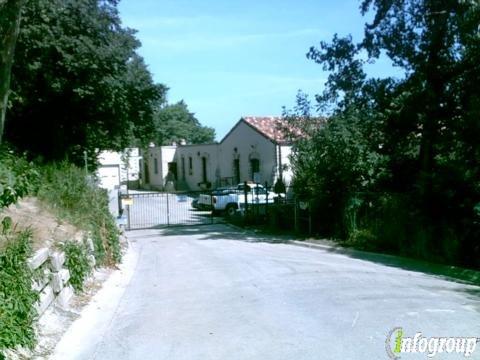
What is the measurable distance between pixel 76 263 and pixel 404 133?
13.6 metres

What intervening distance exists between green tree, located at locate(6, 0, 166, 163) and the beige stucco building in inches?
280

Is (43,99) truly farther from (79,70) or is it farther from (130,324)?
(130,324)

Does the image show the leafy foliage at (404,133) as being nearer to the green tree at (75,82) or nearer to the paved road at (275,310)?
the paved road at (275,310)

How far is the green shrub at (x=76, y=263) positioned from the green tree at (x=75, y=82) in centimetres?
1040

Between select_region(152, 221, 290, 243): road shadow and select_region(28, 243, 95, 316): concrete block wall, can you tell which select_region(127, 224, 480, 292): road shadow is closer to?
select_region(152, 221, 290, 243): road shadow

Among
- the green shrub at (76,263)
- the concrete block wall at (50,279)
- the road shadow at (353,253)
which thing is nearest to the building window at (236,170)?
the road shadow at (353,253)

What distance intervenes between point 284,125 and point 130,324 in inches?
763

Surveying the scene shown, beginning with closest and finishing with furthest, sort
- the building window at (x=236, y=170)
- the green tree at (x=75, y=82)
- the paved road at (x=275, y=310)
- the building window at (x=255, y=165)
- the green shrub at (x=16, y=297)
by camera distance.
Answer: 1. the green shrub at (x=16, y=297)
2. the paved road at (x=275, y=310)
3. the green tree at (x=75, y=82)
4. the building window at (x=255, y=165)
5. the building window at (x=236, y=170)

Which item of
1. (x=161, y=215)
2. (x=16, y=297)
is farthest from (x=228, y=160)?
(x=16, y=297)

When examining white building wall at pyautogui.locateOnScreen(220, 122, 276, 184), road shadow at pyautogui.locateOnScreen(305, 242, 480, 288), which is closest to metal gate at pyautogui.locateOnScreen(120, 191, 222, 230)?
white building wall at pyautogui.locateOnScreen(220, 122, 276, 184)

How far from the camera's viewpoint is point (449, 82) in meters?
17.0

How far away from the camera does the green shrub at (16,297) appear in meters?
4.62

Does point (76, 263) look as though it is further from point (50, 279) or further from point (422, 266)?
point (422, 266)

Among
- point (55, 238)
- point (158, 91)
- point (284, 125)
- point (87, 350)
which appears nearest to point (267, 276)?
point (55, 238)
